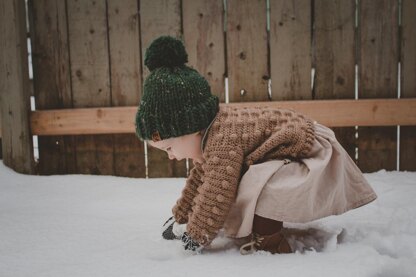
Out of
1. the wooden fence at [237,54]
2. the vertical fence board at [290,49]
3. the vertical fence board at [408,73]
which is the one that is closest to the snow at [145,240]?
the vertical fence board at [408,73]

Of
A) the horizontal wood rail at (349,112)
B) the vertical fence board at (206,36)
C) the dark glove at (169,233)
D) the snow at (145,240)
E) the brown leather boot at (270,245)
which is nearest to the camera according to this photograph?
the snow at (145,240)

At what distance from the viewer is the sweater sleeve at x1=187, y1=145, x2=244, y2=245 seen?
110 centimetres

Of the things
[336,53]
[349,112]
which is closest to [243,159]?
[349,112]

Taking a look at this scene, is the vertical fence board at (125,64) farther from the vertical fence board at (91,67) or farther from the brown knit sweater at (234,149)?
the brown knit sweater at (234,149)

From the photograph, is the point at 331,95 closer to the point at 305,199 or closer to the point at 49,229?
the point at 305,199

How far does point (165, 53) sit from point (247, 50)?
3.44ft

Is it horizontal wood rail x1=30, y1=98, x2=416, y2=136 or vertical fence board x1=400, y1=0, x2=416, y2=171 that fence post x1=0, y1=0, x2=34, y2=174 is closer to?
horizontal wood rail x1=30, y1=98, x2=416, y2=136

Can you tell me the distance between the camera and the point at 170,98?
1.13 metres

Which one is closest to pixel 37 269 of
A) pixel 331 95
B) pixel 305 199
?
pixel 305 199

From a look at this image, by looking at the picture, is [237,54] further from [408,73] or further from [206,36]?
[408,73]

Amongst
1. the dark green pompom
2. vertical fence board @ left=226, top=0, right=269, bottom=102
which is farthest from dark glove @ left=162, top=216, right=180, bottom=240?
vertical fence board @ left=226, top=0, right=269, bottom=102

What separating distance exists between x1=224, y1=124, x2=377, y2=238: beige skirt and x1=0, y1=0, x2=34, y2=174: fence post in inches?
57.3

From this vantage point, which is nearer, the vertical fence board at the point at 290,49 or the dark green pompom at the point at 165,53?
the dark green pompom at the point at 165,53

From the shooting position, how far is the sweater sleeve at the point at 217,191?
1.10m
